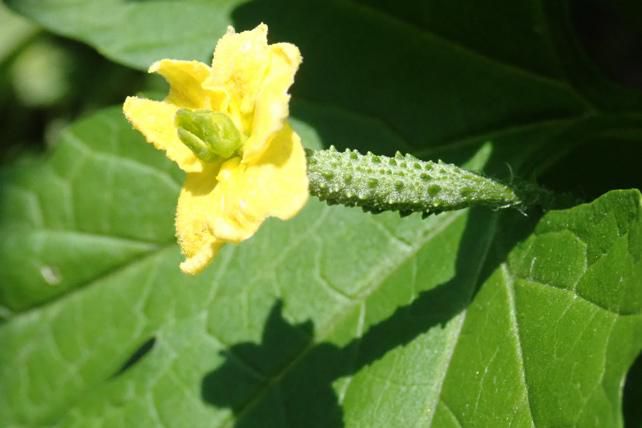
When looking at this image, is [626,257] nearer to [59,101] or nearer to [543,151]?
[543,151]

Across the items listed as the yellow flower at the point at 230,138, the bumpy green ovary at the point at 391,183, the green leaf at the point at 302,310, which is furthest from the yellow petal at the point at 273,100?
the green leaf at the point at 302,310

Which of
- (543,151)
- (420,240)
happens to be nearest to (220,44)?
(420,240)

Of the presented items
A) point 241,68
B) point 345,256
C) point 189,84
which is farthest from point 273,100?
point 345,256

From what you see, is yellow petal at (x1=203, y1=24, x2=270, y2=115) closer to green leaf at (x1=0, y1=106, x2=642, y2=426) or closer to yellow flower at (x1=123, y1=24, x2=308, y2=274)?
yellow flower at (x1=123, y1=24, x2=308, y2=274)

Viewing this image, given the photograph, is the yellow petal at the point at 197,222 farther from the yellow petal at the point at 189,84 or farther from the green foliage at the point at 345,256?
the green foliage at the point at 345,256

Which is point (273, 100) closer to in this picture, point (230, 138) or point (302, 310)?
point (230, 138)

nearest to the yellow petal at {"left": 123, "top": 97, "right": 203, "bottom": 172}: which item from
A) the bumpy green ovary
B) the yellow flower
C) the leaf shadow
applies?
the yellow flower
